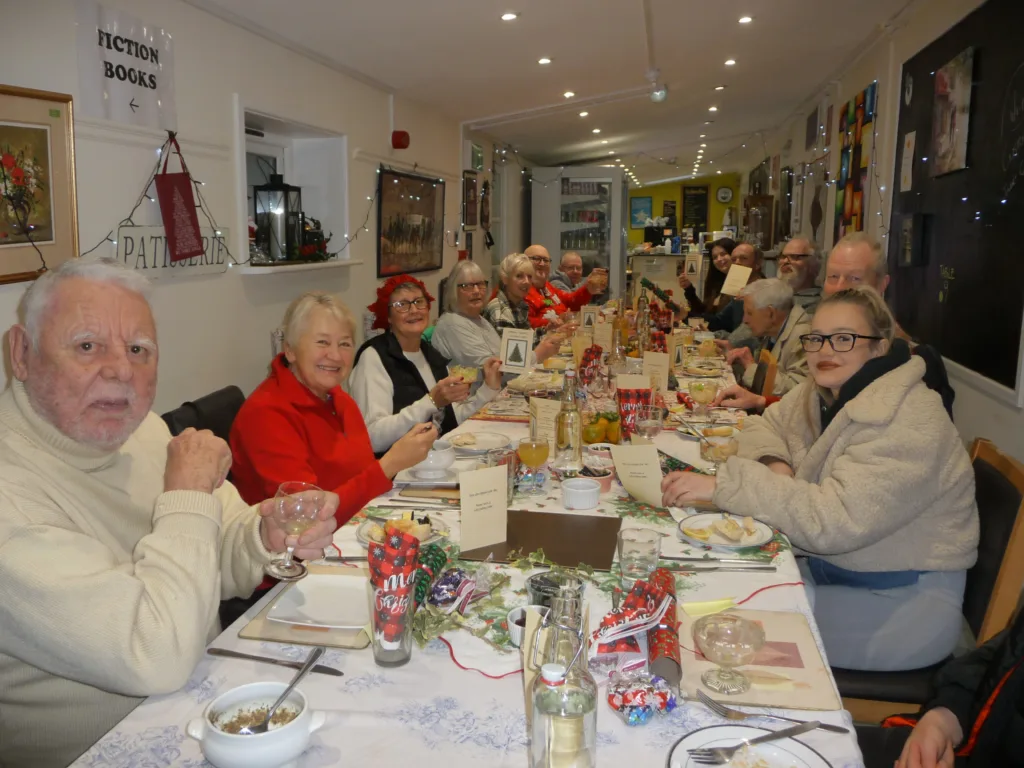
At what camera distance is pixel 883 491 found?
1.79 meters

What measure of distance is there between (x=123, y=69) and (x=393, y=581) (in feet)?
9.10

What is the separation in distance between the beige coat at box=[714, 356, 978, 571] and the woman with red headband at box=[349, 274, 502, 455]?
1.51m

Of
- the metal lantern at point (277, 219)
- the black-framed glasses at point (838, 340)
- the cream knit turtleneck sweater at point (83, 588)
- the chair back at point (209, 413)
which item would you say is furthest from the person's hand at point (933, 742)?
the metal lantern at point (277, 219)

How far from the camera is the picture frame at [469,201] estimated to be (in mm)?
8094

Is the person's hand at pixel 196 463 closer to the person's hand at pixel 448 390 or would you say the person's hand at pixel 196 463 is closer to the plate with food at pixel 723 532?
the plate with food at pixel 723 532

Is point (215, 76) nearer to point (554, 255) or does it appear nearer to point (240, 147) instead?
point (240, 147)

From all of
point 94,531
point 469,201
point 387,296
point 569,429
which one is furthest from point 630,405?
point 469,201

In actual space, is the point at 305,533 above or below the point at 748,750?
above

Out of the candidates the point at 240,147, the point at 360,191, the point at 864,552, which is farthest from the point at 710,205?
the point at 864,552

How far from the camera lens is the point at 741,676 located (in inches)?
47.8

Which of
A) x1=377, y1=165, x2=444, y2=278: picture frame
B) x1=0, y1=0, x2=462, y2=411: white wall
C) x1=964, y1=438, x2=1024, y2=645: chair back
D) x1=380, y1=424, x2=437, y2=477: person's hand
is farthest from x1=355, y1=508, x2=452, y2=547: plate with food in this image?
x1=377, y1=165, x2=444, y2=278: picture frame

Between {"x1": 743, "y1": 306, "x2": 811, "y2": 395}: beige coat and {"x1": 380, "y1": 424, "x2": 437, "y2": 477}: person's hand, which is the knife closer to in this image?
{"x1": 380, "y1": 424, "x2": 437, "y2": 477}: person's hand

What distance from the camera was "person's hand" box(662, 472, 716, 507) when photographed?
1.96 m

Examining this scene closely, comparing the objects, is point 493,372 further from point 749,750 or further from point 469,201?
point 469,201
